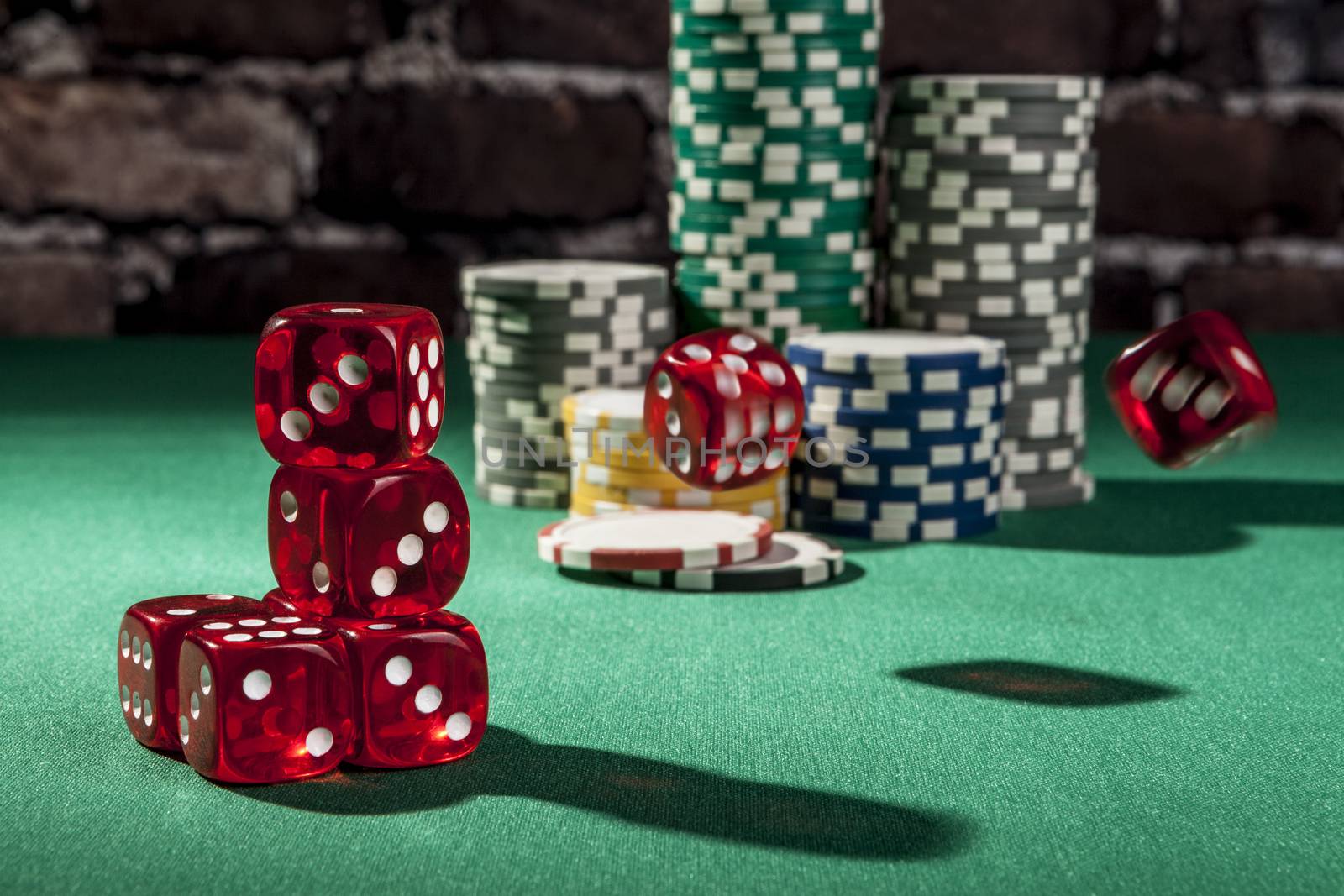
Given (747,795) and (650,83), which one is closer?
(747,795)

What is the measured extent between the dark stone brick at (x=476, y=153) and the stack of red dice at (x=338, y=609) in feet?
9.33

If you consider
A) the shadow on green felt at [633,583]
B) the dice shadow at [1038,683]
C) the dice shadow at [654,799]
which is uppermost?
the shadow on green felt at [633,583]

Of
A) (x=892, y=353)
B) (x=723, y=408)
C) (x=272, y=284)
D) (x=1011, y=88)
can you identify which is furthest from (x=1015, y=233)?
(x=272, y=284)

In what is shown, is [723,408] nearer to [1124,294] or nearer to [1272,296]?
[1124,294]

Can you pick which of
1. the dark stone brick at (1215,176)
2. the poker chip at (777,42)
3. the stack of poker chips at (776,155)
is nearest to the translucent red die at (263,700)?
the stack of poker chips at (776,155)

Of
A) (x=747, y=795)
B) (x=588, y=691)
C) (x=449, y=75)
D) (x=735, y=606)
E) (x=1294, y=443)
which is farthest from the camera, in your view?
(x=449, y=75)

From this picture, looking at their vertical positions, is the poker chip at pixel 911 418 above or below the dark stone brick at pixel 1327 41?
below

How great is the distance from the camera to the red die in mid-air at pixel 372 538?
5.54 ft

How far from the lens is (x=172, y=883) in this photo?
54.8 inches

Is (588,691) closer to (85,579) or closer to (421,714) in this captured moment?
(421,714)

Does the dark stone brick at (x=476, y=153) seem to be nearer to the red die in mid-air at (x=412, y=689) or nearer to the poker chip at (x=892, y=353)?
the poker chip at (x=892, y=353)

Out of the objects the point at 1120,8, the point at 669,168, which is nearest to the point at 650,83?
the point at 669,168

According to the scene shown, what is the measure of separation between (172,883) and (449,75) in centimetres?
337

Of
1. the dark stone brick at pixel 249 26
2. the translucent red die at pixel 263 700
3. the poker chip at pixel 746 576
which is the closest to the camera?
the translucent red die at pixel 263 700
